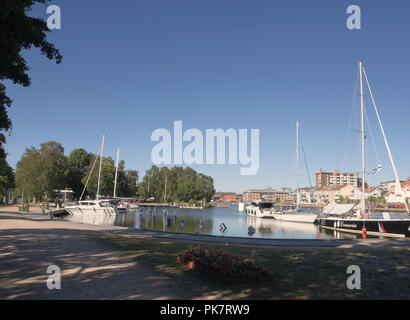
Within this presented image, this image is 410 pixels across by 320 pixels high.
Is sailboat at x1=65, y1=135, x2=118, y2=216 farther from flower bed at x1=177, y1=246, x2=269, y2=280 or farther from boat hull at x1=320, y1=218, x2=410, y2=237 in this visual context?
flower bed at x1=177, y1=246, x2=269, y2=280

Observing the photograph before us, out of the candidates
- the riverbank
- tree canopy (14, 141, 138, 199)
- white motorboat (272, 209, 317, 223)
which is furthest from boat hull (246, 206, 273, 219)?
the riverbank

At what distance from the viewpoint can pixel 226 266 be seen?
37.8ft

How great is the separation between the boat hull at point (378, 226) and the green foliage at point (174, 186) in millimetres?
107818

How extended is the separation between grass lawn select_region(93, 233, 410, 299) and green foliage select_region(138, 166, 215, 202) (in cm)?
13061

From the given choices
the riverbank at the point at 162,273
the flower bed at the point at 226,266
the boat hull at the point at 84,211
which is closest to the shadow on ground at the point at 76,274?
the riverbank at the point at 162,273

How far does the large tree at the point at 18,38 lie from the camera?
11.1 meters

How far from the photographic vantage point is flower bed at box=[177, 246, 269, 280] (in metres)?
11.1

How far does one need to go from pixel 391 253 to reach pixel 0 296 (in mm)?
20317

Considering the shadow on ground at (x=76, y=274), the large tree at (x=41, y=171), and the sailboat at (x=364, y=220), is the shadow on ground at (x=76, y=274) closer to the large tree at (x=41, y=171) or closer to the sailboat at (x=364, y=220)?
the sailboat at (x=364, y=220)

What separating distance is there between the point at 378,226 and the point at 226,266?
33.5 m

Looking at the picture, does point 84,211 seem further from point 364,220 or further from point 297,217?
point 364,220

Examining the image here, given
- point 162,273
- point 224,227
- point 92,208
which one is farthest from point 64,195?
point 162,273

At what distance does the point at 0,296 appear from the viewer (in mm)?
8883
